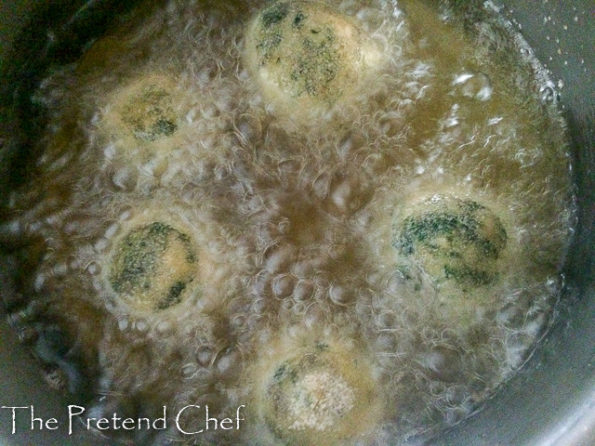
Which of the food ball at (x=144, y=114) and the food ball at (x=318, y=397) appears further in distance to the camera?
the food ball at (x=144, y=114)

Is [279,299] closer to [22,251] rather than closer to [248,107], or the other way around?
[248,107]

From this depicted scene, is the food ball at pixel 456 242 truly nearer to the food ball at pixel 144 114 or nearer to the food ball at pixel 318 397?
the food ball at pixel 318 397

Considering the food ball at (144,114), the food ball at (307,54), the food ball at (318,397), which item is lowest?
the food ball at (318,397)

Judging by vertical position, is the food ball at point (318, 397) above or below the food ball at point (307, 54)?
below

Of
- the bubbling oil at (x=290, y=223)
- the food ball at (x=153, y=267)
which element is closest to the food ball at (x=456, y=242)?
the bubbling oil at (x=290, y=223)

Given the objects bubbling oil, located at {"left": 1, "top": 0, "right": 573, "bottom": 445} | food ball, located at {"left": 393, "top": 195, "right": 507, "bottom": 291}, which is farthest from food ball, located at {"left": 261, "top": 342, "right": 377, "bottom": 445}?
food ball, located at {"left": 393, "top": 195, "right": 507, "bottom": 291}

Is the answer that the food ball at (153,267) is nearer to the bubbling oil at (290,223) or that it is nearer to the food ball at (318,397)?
the bubbling oil at (290,223)
